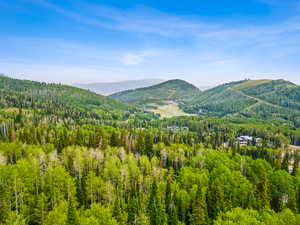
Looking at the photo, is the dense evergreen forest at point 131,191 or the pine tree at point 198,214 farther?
the pine tree at point 198,214

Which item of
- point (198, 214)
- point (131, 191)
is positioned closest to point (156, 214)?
point (198, 214)

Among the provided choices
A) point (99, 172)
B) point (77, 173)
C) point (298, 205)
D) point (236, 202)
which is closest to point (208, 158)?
point (236, 202)

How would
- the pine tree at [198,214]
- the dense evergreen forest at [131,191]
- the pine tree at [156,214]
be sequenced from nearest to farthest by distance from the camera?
1. the dense evergreen forest at [131,191]
2. the pine tree at [156,214]
3. the pine tree at [198,214]

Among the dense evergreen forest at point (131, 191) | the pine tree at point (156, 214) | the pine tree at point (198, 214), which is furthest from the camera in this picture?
the pine tree at point (198, 214)

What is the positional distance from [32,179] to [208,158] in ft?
250

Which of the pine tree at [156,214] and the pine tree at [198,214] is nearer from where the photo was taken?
the pine tree at [156,214]

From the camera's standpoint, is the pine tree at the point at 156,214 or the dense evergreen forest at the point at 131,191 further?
the pine tree at the point at 156,214

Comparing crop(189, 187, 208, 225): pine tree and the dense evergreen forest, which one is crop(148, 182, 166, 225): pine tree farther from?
crop(189, 187, 208, 225): pine tree

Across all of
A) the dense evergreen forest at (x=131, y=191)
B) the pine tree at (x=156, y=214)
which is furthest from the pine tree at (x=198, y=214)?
the pine tree at (x=156, y=214)

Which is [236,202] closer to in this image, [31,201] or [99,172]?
[99,172]

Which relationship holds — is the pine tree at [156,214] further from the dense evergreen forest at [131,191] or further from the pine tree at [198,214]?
the pine tree at [198,214]

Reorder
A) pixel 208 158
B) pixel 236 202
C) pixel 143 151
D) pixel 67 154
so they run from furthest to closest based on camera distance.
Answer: pixel 143 151
pixel 208 158
pixel 67 154
pixel 236 202

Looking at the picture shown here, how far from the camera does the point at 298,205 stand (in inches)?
3059

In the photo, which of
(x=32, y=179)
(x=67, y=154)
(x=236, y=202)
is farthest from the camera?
(x=67, y=154)
